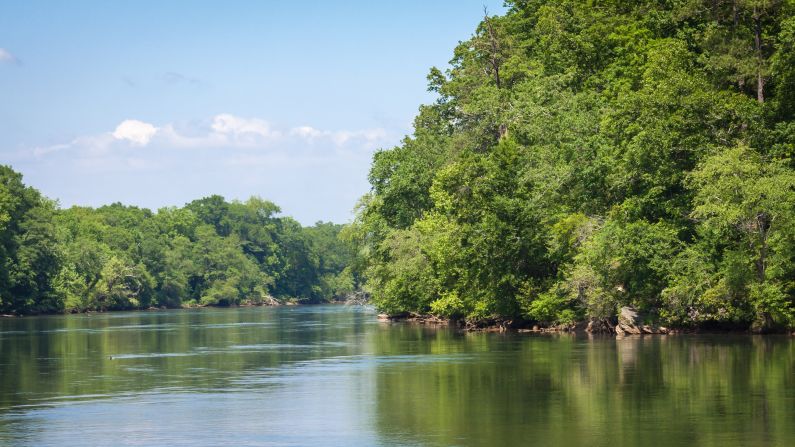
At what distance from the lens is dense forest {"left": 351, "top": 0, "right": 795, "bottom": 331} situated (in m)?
50.7

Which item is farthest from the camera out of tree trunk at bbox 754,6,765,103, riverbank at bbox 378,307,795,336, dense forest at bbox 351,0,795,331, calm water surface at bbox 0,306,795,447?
riverbank at bbox 378,307,795,336

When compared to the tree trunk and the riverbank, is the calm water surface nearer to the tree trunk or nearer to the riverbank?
the riverbank

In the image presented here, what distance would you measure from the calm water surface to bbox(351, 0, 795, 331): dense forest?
359 centimetres

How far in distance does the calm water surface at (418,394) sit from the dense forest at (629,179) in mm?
3592

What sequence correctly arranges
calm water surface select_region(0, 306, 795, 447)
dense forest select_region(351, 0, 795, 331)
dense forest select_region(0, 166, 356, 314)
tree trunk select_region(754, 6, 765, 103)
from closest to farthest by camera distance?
calm water surface select_region(0, 306, 795, 447) → dense forest select_region(351, 0, 795, 331) → tree trunk select_region(754, 6, 765, 103) → dense forest select_region(0, 166, 356, 314)

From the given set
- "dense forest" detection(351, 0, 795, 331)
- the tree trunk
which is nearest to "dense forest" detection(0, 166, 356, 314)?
"dense forest" detection(351, 0, 795, 331)

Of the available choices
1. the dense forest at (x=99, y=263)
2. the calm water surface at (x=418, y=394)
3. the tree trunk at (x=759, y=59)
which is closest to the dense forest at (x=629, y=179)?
the tree trunk at (x=759, y=59)

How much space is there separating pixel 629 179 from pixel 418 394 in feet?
91.3

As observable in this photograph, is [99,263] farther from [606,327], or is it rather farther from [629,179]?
[629,179]

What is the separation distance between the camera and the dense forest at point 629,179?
50719mm

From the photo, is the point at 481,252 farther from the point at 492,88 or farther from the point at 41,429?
the point at 41,429

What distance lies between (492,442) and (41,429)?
1119 centimetres

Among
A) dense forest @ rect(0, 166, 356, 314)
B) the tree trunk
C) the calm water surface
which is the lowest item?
the calm water surface

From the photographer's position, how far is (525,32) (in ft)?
306
